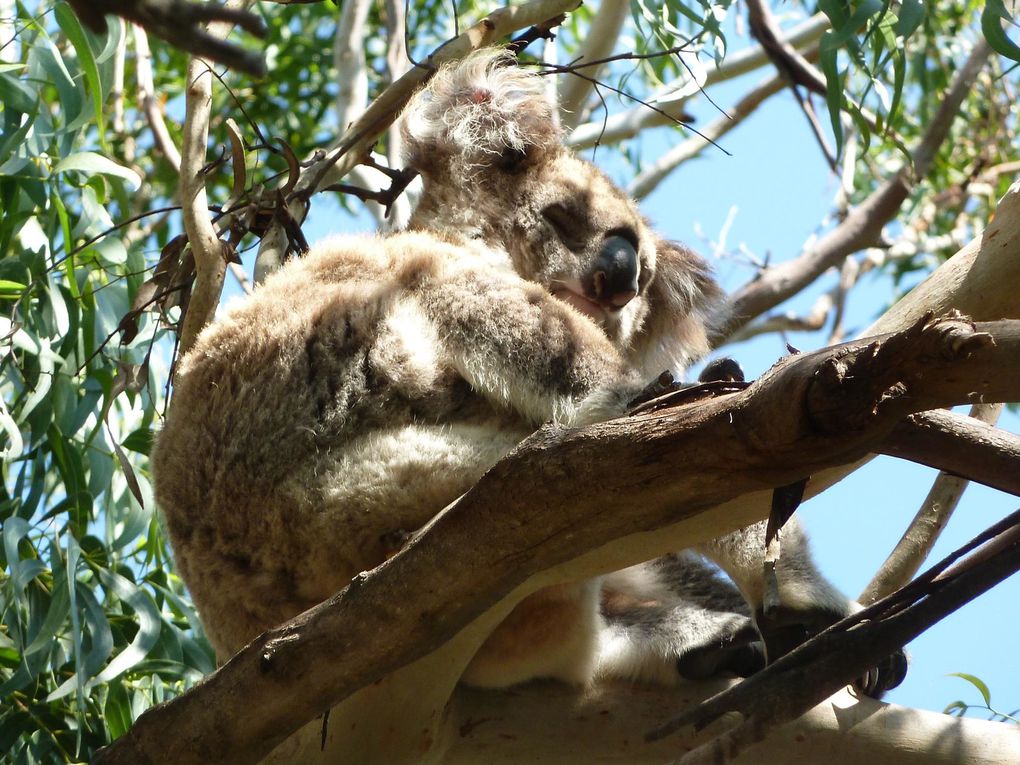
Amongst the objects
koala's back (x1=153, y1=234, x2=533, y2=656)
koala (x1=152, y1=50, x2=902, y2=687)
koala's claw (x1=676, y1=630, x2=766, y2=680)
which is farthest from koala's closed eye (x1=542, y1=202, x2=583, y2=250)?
koala's claw (x1=676, y1=630, x2=766, y2=680)

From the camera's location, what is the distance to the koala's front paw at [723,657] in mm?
2281

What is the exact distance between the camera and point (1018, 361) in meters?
1.18

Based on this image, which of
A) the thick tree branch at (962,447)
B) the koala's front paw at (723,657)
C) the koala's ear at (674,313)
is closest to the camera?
the thick tree branch at (962,447)

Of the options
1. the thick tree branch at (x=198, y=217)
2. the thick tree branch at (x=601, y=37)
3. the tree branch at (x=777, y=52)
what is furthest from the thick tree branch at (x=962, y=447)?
the thick tree branch at (x=601, y=37)

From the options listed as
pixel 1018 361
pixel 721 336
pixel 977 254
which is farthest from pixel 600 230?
pixel 1018 361

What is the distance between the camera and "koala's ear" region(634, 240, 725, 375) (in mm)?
3201

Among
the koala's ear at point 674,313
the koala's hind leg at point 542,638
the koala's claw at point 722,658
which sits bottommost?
the koala's claw at point 722,658

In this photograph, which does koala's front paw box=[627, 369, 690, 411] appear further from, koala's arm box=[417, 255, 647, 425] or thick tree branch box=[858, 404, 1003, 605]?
thick tree branch box=[858, 404, 1003, 605]

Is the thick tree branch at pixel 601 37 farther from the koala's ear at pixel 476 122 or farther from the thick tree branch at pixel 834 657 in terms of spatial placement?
the thick tree branch at pixel 834 657

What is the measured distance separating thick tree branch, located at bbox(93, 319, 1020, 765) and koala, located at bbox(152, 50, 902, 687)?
34cm

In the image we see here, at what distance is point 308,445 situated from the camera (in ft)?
6.66

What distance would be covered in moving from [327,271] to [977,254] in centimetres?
126

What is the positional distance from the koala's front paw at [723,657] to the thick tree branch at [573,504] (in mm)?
632

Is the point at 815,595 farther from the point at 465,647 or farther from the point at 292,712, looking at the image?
the point at 292,712
